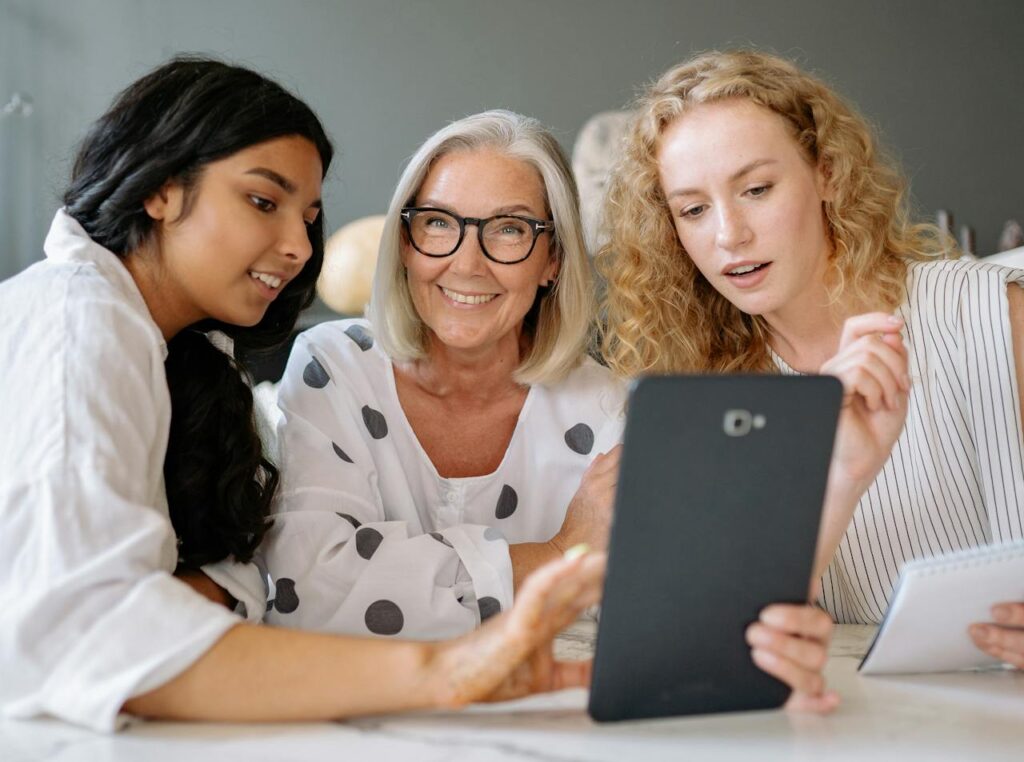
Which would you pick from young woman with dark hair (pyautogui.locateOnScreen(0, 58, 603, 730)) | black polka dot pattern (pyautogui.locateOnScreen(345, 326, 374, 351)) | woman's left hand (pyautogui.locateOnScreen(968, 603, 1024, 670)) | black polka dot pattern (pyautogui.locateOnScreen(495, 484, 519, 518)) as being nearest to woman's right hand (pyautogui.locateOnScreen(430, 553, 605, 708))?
young woman with dark hair (pyautogui.locateOnScreen(0, 58, 603, 730))

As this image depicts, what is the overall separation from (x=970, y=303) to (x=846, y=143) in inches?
11.3

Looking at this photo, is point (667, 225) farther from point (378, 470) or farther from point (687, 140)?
point (378, 470)

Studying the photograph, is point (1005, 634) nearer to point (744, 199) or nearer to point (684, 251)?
point (744, 199)

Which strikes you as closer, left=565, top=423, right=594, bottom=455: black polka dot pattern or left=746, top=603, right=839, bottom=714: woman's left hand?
left=746, top=603, right=839, bottom=714: woman's left hand

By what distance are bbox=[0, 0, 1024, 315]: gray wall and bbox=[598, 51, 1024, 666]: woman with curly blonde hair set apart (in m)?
2.38

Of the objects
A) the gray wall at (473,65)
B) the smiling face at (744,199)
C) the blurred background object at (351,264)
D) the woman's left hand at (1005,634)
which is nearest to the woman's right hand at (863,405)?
the woman's left hand at (1005,634)

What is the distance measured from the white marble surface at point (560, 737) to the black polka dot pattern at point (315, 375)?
0.75 metres

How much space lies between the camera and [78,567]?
90 centimetres

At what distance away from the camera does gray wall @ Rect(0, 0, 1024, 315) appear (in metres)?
3.96

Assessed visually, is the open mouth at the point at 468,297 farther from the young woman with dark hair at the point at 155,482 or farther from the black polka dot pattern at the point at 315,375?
the young woman with dark hair at the point at 155,482

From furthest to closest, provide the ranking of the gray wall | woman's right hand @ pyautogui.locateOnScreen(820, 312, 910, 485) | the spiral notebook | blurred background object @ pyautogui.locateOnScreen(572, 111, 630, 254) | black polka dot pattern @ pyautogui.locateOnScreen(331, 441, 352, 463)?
the gray wall → blurred background object @ pyautogui.locateOnScreen(572, 111, 630, 254) → black polka dot pattern @ pyautogui.locateOnScreen(331, 441, 352, 463) → woman's right hand @ pyautogui.locateOnScreen(820, 312, 910, 485) → the spiral notebook

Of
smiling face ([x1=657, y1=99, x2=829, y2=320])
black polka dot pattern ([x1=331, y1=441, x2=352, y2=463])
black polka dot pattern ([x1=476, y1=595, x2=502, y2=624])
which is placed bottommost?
black polka dot pattern ([x1=476, y1=595, x2=502, y2=624])

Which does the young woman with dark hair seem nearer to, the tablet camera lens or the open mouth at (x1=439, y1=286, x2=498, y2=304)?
the tablet camera lens

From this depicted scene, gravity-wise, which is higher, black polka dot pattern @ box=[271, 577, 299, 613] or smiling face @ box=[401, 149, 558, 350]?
smiling face @ box=[401, 149, 558, 350]
